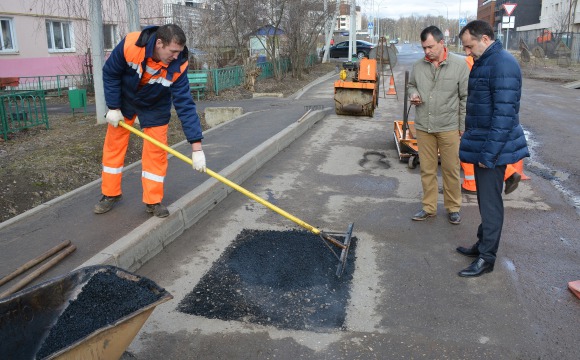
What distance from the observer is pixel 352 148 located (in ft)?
28.9

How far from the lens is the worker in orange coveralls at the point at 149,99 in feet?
13.8

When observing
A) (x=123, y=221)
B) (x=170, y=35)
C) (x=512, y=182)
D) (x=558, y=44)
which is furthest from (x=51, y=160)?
(x=558, y=44)

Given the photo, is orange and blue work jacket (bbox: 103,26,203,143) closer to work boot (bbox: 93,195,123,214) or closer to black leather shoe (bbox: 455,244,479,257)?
work boot (bbox: 93,195,123,214)

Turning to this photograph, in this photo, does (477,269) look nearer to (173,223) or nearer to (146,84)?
(173,223)

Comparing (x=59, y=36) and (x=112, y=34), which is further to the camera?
(x=112, y=34)

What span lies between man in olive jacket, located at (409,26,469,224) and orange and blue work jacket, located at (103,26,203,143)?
7.55ft

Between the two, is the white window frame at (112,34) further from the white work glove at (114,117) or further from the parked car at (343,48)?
the white work glove at (114,117)

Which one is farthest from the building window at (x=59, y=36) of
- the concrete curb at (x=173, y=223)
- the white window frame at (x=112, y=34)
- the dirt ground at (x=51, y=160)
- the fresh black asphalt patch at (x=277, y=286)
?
the fresh black asphalt patch at (x=277, y=286)

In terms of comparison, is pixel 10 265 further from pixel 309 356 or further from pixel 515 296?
pixel 515 296

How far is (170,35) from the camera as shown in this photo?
4.05 metres

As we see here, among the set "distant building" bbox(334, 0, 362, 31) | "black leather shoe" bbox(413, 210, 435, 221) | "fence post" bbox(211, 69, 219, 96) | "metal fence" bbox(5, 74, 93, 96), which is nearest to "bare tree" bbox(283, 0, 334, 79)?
"fence post" bbox(211, 69, 219, 96)

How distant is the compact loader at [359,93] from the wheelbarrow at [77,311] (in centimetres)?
959

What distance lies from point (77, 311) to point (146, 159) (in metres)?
1.95

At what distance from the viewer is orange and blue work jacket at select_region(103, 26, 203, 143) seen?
4.23 meters
